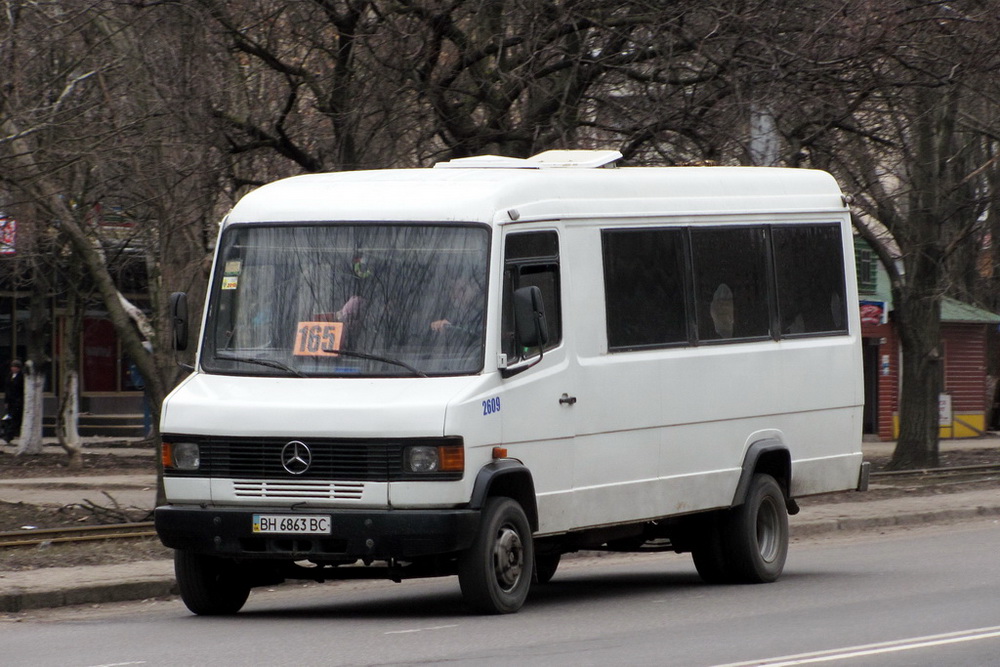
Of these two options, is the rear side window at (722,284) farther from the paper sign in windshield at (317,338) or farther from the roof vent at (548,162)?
the paper sign in windshield at (317,338)

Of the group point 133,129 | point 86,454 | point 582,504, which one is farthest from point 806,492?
point 86,454

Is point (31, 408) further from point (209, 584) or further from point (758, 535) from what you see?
point (209, 584)

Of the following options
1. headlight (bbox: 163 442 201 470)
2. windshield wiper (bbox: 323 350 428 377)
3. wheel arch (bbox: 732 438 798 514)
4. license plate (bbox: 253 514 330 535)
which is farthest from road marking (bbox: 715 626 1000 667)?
headlight (bbox: 163 442 201 470)

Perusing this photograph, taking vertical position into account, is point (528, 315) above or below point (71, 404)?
above

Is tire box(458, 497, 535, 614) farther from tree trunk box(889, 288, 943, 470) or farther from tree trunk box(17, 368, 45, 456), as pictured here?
tree trunk box(17, 368, 45, 456)

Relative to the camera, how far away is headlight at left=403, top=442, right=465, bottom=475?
913 centimetres

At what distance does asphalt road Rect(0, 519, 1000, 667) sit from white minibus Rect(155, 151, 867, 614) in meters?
0.39

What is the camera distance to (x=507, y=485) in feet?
32.0

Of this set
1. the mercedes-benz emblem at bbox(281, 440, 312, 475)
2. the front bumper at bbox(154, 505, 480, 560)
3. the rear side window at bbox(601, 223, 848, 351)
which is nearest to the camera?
the front bumper at bbox(154, 505, 480, 560)

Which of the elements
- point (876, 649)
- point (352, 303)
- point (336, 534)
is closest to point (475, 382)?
point (352, 303)

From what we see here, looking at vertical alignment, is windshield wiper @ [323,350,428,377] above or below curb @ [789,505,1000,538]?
above

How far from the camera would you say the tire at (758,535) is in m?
11.7

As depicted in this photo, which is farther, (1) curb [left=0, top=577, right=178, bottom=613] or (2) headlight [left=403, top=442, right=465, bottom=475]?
(1) curb [left=0, top=577, right=178, bottom=613]

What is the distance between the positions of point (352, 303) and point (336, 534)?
4.62ft
